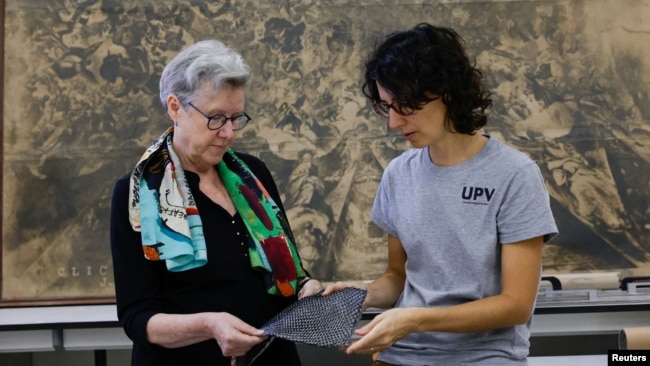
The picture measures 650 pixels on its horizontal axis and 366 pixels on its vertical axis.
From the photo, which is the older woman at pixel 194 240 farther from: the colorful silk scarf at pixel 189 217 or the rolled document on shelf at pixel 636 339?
the rolled document on shelf at pixel 636 339

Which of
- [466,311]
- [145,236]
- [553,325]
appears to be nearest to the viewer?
[466,311]

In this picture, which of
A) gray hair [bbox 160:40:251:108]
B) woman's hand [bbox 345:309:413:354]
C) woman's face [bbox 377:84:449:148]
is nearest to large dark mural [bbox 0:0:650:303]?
gray hair [bbox 160:40:251:108]

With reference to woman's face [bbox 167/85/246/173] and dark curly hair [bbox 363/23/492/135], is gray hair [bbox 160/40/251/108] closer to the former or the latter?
woman's face [bbox 167/85/246/173]

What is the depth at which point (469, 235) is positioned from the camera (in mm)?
1909

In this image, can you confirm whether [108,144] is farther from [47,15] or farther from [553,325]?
[553,325]

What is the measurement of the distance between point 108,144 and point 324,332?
2105 millimetres

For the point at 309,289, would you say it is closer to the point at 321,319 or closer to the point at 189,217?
the point at 321,319

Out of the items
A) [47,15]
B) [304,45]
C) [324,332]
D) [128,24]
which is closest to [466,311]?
[324,332]

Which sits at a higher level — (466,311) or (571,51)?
(571,51)

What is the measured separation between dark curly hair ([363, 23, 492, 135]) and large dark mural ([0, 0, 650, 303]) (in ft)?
5.61

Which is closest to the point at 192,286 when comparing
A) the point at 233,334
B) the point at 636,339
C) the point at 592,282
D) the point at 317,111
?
the point at 233,334

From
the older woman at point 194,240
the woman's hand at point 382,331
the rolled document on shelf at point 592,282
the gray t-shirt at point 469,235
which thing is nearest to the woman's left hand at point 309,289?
the older woman at point 194,240

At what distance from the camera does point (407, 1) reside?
3.64 meters

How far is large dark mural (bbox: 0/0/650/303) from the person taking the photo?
11.8 feet
